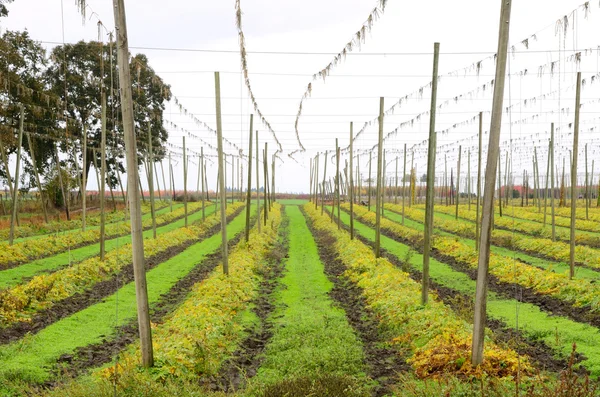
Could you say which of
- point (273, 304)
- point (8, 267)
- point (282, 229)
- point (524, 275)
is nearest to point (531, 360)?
point (273, 304)

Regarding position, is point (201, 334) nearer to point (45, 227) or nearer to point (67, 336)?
point (67, 336)

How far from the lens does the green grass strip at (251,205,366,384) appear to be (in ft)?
32.8

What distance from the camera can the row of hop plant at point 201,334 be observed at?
941cm

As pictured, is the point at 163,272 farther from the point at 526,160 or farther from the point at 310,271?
the point at 526,160

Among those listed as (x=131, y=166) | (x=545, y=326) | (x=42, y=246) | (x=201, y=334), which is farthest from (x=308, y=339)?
(x=42, y=246)

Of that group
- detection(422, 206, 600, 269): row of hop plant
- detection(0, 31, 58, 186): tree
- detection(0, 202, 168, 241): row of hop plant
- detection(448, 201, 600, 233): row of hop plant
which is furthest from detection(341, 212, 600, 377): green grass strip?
detection(0, 31, 58, 186): tree

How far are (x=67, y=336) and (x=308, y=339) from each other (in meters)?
5.40

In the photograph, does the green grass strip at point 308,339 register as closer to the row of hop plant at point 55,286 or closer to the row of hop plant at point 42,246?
the row of hop plant at point 55,286

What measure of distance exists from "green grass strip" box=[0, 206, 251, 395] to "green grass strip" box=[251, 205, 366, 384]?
3.29m

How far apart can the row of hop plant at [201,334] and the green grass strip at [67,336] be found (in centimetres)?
122

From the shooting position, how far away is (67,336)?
12.3 meters

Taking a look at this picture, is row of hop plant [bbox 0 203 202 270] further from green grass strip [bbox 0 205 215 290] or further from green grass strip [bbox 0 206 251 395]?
green grass strip [bbox 0 206 251 395]

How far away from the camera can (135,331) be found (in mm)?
13383

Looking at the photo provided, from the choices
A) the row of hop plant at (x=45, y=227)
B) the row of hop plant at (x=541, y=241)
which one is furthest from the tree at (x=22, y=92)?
the row of hop plant at (x=541, y=241)
